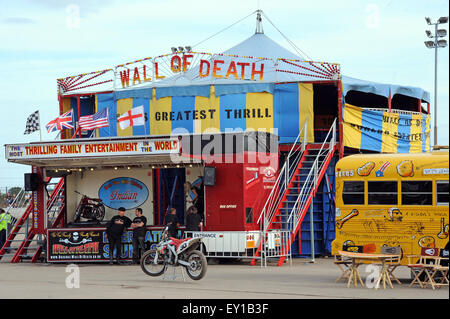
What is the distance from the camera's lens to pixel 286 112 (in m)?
25.7

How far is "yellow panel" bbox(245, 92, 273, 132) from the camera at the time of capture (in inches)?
1018

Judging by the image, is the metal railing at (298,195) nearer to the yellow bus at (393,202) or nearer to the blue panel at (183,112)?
the blue panel at (183,112)

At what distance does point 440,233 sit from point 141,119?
9994 millimetres

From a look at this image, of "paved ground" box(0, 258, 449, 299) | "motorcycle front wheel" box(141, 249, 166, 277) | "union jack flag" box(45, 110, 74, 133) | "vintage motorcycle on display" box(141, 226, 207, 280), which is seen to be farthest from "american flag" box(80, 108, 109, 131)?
"motorcycle front wheel" box(141, 249, 166, 277)

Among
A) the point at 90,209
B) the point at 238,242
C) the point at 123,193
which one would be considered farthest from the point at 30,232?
the point at 238,242

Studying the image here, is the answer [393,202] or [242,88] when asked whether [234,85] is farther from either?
[393,202]

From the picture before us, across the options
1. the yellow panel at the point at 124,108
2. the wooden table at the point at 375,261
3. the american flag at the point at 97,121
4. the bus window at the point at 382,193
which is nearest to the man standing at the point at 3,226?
the yellow panel at the point at 124,108

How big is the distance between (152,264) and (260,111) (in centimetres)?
961

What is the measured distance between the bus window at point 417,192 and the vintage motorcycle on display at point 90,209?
465 inches

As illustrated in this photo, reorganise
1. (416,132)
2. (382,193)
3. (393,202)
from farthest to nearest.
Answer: (416,132) → (382,193) → (393,202)

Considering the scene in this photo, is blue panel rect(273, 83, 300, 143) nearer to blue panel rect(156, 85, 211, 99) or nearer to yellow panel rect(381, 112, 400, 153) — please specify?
blue panel rect(156, 85, 211, 99)

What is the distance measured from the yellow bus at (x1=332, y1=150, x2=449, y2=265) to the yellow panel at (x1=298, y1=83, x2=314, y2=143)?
318 inches
